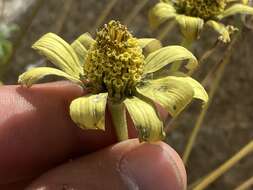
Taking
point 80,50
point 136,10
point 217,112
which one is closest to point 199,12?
point 80,50

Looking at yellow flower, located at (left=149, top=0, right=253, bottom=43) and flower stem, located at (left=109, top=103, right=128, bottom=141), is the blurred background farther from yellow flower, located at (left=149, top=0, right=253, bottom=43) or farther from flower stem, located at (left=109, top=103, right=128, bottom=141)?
flower stem, located at (left=109, top=103, right=128, bottom=141)

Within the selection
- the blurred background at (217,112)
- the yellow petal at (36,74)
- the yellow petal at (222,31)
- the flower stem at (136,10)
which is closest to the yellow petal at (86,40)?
the yellow petal at (36,74)

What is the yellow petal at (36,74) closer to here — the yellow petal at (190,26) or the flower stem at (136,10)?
the yellow petal at (190,26)

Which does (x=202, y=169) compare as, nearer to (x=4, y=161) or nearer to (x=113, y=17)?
(x=113, y=17)

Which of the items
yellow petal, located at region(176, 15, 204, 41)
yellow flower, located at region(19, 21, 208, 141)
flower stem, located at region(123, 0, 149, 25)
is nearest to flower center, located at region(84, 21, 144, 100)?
yellow flower, located at region(19, 21, 208, 141)

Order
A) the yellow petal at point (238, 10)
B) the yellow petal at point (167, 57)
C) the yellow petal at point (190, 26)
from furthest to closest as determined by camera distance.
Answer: the yellow petal at point (238, 10)
the yellow petal at point (190, 26)
the yellow petal at point (167, 57)
